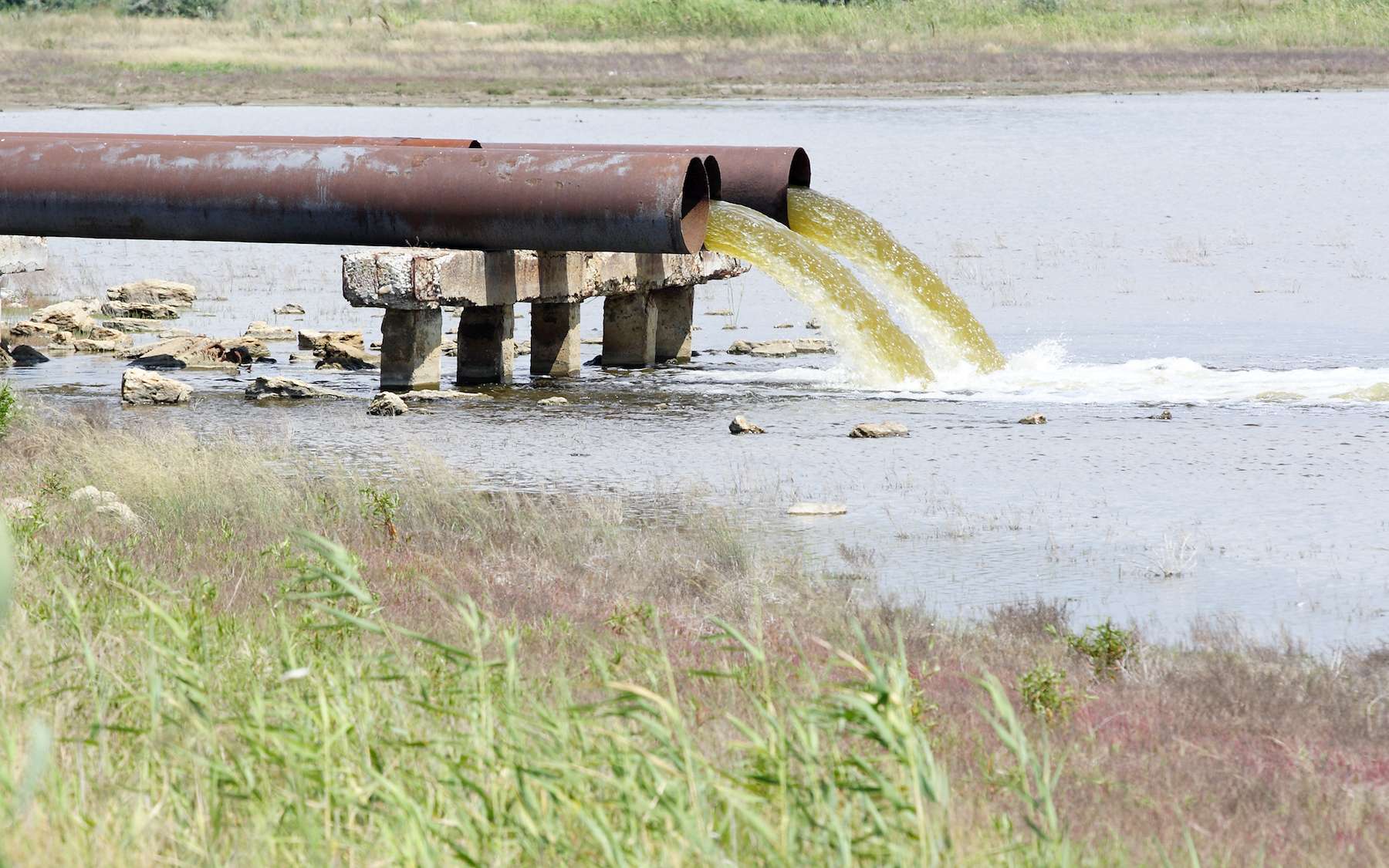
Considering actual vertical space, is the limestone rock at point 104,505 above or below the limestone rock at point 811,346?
below

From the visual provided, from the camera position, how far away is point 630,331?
49.1 feet

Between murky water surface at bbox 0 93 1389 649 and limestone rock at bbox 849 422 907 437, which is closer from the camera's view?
murky water surface at bbox 0 93 1389 649

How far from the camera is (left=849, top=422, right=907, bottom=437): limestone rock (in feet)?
36.1

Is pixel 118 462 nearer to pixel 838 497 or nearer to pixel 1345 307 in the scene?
pixel 838 497

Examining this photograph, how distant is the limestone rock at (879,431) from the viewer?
36.1ft

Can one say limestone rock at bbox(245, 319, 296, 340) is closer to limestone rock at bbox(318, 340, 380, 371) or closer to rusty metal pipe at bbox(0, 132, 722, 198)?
limestone rock at bbox(318, 340, 380, 371)

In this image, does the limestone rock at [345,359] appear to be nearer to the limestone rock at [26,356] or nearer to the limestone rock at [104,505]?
the limestone rock at [26,356]

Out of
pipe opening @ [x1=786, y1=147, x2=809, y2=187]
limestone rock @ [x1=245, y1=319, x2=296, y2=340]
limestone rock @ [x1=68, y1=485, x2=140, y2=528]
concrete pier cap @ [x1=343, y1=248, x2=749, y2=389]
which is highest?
pipe opening @ [x1=786, y1=147, x2=809, y2=187]

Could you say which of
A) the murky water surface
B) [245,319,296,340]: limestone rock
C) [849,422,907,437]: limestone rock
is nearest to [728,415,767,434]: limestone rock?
the murky water surface

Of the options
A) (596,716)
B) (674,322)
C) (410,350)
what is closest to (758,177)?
(674,322)

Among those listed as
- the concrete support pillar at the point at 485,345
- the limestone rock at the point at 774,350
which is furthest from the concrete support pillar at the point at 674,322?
the concrete support pillar at the point at 485,345

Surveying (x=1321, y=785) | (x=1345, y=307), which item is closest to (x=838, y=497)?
(x=1321, y=785)

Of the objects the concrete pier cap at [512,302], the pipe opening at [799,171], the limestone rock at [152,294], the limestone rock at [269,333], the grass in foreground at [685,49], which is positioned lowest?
the limestone rock at [269,333]

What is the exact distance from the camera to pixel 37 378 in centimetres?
1397
